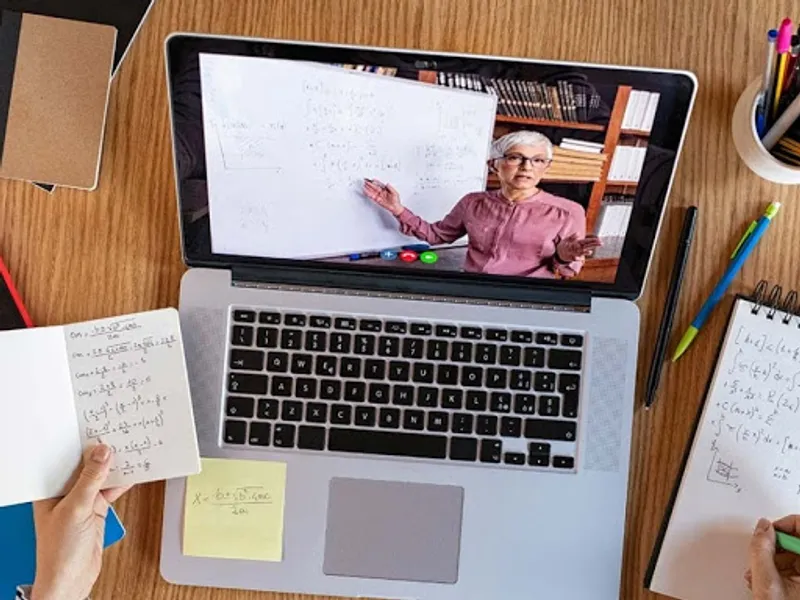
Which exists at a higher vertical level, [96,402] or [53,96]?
[53,96]

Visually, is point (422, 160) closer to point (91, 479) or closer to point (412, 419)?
point (412, 419)

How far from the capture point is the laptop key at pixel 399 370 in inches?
31.5

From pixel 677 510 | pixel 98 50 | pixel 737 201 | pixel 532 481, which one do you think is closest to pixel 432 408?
pixel 532 481

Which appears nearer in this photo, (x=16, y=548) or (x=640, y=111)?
(x=640, y=111)

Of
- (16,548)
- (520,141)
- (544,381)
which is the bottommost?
(16,548)

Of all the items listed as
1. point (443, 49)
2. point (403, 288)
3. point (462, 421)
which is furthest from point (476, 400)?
point (443, 49)

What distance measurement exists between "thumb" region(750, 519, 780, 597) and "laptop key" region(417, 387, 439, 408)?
0.30m

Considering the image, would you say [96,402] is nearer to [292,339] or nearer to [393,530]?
[292,339]

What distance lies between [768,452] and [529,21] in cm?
46

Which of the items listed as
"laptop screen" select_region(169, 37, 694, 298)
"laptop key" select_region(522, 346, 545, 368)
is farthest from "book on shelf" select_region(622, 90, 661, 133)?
"laptop key" select_region(522, 346, 545, 368)

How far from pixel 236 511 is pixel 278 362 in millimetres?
144

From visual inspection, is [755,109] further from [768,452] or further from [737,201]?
[768,452]

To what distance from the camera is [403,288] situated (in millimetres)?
812

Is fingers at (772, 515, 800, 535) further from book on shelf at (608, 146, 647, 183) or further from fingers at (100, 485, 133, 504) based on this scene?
fingers at (100, 485, 133, 504)
